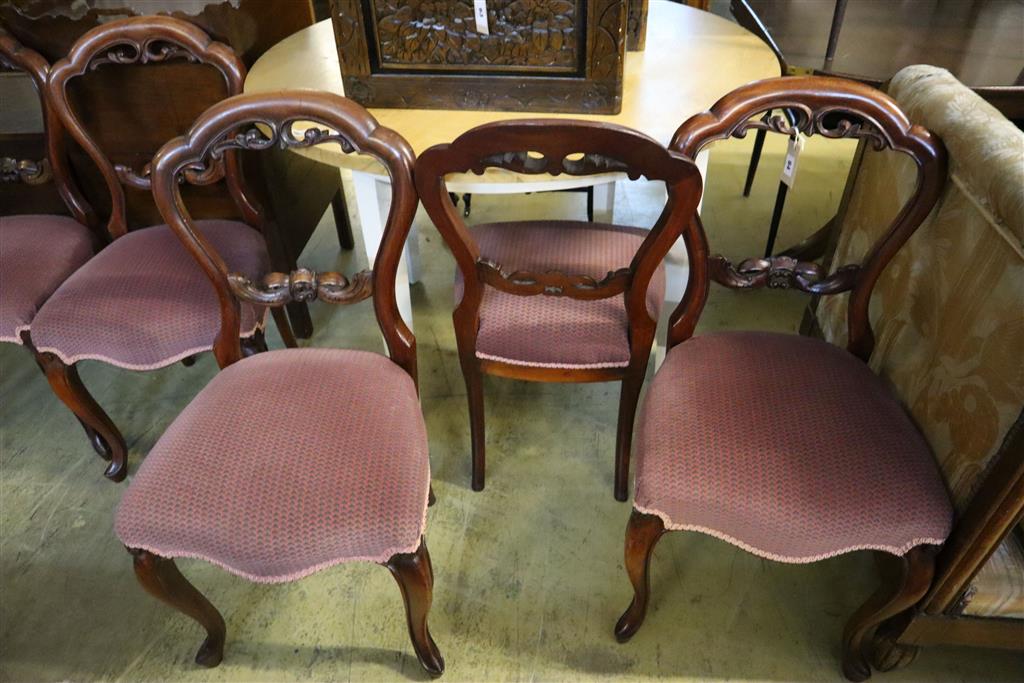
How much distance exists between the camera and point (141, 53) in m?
1.39

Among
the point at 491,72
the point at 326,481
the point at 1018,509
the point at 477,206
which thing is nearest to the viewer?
the point at 1018,509

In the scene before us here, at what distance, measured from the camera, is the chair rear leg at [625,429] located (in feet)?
4.34

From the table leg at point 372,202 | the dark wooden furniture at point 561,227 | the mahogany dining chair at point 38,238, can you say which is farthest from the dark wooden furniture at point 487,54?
the mahogany dining chair at point 38,238

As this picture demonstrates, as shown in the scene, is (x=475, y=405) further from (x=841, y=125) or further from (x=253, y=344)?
(x=841, y=125)

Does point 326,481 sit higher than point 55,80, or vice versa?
point 55,80

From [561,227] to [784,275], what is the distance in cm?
48

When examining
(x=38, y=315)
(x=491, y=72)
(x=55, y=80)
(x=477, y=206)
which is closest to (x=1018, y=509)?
(x=491, y=72)

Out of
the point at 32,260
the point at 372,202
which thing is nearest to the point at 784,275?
the point at 372,202

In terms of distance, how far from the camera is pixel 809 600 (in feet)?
4.49

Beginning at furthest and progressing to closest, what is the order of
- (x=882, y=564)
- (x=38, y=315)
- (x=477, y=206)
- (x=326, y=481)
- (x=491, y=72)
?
1. (x=477, y=206)
2. (x=38, y=315)
3. (x=491, y=72)
4. (x=882, y=564)
5. (x=326, y=481)

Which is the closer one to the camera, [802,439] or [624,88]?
[802,439]

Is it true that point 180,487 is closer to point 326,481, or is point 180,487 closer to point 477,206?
point 326,481

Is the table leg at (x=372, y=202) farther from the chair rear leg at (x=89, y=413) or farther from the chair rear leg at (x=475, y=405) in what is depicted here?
the chair rear leg at (x=89, y=413)

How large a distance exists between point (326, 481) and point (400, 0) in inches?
33.0
